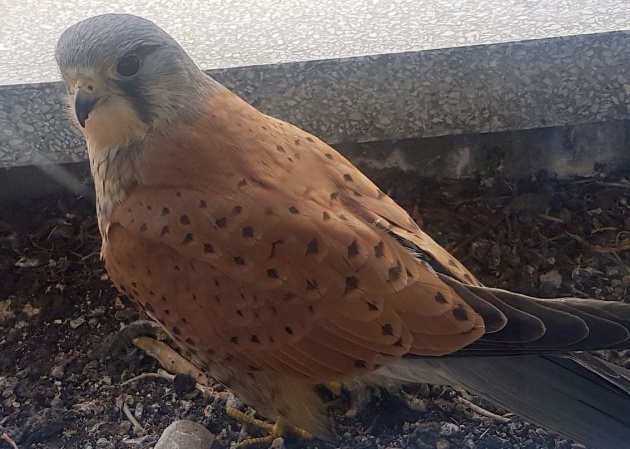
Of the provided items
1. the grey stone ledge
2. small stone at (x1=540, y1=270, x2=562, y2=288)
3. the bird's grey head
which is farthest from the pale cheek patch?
small stone at (x1=540, y1=270, x2=562, y2=288)

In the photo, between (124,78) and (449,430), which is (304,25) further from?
(449,430)

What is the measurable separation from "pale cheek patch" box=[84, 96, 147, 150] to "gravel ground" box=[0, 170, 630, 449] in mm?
626

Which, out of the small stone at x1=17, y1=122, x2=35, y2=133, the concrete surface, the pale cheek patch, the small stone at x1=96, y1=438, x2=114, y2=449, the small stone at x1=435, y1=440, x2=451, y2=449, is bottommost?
the small stone at x1=96, y1=438, x2=114, y2=449

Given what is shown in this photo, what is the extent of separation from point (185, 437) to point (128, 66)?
0.77 m

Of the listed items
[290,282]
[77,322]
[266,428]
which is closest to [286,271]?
[290,282]

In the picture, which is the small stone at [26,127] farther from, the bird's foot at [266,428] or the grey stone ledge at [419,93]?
the bird's foot at [266,428]

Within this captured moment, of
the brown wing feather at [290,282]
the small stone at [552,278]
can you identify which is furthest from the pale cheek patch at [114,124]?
the small stone at [552,278]

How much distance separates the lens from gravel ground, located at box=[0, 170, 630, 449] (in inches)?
62.3

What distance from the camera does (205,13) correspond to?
197 cm

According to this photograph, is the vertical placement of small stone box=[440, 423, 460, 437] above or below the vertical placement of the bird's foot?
above

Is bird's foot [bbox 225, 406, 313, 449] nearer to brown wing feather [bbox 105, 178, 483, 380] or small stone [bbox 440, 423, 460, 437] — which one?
small stone [bbox 440, 423, 460, 437]

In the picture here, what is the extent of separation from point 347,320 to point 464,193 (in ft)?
3.13

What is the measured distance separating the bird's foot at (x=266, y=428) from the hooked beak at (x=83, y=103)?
76cm

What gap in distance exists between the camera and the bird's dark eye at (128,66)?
50.4 inches
